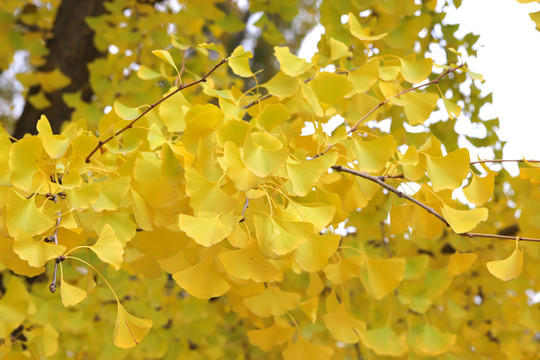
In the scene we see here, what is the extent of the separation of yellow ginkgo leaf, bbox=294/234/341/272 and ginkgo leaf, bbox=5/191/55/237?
0.22m

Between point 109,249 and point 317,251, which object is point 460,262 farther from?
point 109,249

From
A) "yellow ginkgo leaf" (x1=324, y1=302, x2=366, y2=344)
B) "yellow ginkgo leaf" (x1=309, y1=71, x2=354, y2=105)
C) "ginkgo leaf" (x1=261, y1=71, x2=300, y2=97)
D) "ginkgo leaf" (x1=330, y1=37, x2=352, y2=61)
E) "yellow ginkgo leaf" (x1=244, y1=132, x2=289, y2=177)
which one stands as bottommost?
"yellow ginkgo leaf" (x1=324, y1=302, x2=366, y2=344)

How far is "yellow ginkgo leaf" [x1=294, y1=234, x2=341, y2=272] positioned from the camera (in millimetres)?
490

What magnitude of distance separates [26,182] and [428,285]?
A: 72 centimetres

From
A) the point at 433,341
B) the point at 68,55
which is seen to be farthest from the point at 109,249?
the point at 68,55

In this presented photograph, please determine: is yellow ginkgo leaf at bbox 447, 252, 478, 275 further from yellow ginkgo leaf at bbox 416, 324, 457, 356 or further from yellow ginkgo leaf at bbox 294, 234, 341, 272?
yellow ginkgo leaf at bbox 416, 324, 457, 356

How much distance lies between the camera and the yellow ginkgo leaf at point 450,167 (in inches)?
22.0

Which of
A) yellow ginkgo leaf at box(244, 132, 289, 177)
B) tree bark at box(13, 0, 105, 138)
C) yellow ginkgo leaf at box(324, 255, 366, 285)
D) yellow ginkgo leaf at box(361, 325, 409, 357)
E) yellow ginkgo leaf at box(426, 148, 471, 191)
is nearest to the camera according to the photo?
yellow ginkgo leaf at box(244, 132, 289, 177)

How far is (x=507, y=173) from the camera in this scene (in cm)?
123

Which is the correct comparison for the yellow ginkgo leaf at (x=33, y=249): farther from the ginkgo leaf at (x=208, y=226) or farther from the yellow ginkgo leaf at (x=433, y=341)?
the yellow ginkgo leaf at (x=433, y=341)

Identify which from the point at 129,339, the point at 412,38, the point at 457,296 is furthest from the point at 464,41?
the point at 129,339

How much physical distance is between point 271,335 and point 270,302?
0.08m

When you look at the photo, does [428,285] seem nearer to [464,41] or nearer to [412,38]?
[412,38]

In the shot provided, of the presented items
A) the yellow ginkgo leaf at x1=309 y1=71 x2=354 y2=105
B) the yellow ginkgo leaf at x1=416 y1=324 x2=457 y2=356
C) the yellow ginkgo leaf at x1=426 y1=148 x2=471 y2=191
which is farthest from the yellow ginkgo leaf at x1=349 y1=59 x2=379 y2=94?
the yellow ginkgo leaf at x1=416 y1=324 x2=457 y2=356
